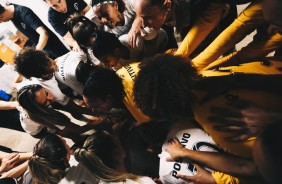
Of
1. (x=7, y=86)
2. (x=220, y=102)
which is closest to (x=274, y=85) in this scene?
(x=220, y=102)

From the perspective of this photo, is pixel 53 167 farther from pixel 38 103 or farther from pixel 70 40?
pixel 70 40

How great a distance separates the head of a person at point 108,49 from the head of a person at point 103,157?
1.78ft

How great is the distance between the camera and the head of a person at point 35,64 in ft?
6.68

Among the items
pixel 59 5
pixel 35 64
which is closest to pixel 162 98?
pixel 35 64

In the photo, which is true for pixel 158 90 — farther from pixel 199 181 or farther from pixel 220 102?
pixel 199 181

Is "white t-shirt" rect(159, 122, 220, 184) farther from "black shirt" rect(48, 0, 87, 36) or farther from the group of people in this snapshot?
"black shirt" rect(48, 0, 87, 36)

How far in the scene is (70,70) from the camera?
6.42 ft

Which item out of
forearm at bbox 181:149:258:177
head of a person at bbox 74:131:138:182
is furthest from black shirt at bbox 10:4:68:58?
forearm at bbox 181:149:258:177

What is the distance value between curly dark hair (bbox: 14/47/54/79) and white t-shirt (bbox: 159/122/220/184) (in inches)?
47.7

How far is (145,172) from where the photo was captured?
214cm

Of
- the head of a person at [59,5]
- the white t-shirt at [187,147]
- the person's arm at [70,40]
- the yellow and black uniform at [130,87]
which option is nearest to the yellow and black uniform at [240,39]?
the yellow and black uniform at [130,87]

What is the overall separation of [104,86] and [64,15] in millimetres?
1396

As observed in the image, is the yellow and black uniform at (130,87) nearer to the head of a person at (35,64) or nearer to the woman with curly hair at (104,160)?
the woman with curly hair at (104,160)

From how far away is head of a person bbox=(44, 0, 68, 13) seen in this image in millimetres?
2523
